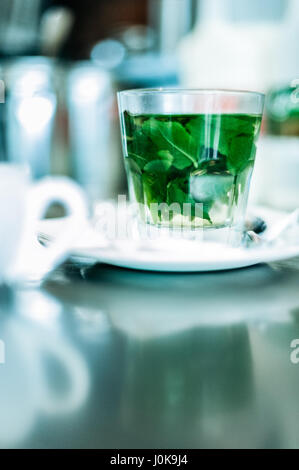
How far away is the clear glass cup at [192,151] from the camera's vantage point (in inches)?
17.3

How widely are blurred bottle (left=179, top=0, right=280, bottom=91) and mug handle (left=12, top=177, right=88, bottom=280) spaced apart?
168 cm

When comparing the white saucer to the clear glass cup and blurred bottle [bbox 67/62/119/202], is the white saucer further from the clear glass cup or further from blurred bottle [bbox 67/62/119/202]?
blurred bottle [bbox 67/62/119/202]

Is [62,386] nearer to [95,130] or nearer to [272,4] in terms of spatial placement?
[272,4]

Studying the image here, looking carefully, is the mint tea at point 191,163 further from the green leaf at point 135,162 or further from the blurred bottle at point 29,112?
the blurred bottle at point 29,112

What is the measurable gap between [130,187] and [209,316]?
0.19m

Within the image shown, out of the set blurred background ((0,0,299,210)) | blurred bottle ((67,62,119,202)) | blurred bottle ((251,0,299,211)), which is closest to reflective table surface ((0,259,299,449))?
blurred bottle ((251,0,299,211))

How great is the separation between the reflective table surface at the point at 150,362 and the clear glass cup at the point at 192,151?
0.06m

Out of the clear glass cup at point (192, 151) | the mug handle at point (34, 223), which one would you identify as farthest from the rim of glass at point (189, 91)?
the mug handle at point (34, 223)

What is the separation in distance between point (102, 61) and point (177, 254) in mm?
2622

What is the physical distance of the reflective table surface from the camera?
208 mm

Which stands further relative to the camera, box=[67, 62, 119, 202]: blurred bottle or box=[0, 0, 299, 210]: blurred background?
box=[67, 62, 119, 202]: blurred bottle

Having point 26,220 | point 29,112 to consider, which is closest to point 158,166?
point 26,220

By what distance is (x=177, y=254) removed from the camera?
0.39 meters
